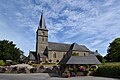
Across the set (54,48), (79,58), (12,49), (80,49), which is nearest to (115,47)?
(80,49)

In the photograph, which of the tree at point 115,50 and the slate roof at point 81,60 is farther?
the tree at point 115,50

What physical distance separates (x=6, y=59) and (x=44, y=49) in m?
21.7

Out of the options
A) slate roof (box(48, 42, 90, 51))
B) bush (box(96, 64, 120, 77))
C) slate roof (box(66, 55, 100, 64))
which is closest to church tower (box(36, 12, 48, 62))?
slate roof (box(48, 42, 90, 51))

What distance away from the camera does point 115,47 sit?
190 ft

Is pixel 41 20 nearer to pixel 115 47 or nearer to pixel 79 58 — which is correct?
pixel 115 47

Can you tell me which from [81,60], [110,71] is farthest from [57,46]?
[110,71]

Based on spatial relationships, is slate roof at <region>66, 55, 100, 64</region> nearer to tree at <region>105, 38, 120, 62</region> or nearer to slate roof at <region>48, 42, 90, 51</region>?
tree at <region>105, 38, 120, 62</region>

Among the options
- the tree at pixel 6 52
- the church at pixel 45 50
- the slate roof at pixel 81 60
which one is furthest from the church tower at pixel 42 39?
the slate roof at pixel 81 60

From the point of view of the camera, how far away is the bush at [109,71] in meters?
22.6

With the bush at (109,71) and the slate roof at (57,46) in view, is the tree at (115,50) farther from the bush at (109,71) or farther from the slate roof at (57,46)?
the bush at (109,71)

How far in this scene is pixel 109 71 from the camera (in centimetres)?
2422

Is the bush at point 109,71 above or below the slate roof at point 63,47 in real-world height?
below

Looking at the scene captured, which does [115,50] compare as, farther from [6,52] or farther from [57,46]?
[6,52]

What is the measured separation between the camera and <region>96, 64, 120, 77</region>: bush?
890 inches
